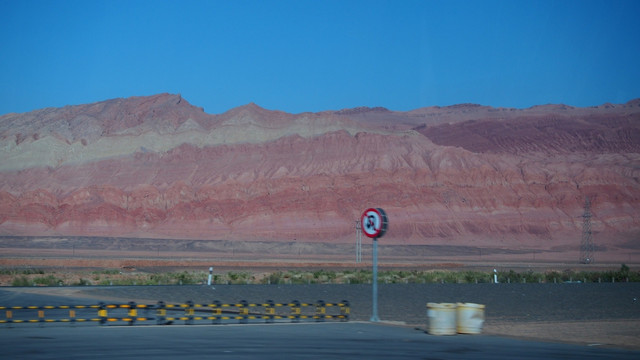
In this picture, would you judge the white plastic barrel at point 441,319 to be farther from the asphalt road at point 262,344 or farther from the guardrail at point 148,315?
the guardrail at point 148,315

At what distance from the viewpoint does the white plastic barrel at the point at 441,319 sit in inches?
607

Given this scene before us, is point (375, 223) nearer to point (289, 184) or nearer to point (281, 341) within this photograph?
point (281, 341)

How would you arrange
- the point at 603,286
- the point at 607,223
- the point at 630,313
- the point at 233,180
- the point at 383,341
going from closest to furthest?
1. the point at 383,341
2. the point at 630,313
3. the point at 603,286
4. the point at 607,223
5. the point at 233,180

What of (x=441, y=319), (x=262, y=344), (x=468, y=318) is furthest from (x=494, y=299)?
(x=262, y=344)

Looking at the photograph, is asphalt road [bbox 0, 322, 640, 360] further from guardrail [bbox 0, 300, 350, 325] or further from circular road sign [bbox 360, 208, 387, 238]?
circular road sign [bbox 360, 208, 387, 238]

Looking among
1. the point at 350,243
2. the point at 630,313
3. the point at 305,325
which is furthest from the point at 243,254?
the point at 305,325

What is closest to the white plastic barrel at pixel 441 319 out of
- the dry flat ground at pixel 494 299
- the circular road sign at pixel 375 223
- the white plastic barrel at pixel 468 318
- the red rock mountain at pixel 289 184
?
the white plastic barrel at pixel 468 318

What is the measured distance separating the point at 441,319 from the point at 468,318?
587mm

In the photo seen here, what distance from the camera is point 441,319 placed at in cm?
1541

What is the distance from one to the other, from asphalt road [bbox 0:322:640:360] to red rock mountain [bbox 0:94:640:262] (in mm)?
81616

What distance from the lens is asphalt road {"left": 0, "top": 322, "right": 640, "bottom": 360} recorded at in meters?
12.0

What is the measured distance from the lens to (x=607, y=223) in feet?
337

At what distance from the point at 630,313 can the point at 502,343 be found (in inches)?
591

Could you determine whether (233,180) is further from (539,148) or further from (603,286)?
(603,286)
